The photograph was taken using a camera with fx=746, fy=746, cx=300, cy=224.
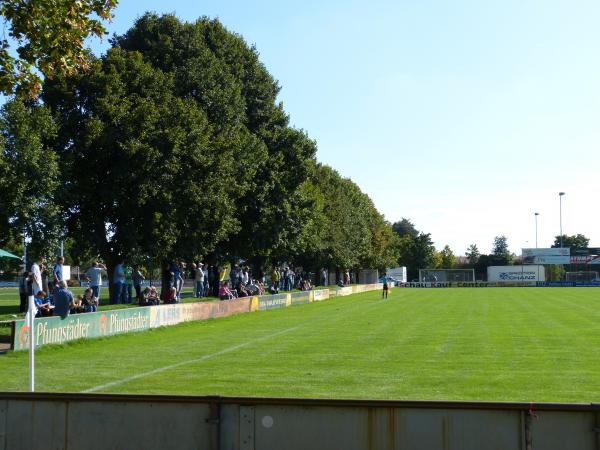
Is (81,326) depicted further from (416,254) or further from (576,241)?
(576,241)

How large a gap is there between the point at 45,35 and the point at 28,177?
13776mm

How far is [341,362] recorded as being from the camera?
15.6 meters

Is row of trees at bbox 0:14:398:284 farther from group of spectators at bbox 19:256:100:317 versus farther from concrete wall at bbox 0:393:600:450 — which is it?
concrete wall at bbox 0:393:600:450

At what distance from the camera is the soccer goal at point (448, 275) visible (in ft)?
345

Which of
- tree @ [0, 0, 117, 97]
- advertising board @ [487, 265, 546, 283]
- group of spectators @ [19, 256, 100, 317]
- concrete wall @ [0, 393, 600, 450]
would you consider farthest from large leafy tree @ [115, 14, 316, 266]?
advertising board @ [487, 265, 546, 283]

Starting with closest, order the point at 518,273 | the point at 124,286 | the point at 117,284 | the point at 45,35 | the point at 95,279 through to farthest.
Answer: the point at 45,35 → the point at 95,279 → the point at 117,284 → the point at 124,286 → the point at 518,273

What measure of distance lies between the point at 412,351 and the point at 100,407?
1079 cm

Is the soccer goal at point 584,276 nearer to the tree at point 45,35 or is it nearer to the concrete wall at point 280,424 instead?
the tree at point 45,35

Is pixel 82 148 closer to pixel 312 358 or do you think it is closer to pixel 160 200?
pixel 160 200

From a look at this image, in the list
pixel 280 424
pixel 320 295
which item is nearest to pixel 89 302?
pixel 280 424

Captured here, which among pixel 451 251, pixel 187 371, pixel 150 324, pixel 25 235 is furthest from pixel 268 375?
pixel 451 251

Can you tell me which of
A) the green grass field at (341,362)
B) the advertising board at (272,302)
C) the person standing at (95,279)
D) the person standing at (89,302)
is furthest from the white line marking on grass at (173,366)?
the advertising board at (272,302)

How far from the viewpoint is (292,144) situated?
4562 centimetres

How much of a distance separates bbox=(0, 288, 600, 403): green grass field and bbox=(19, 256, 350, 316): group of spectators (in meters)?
1.88
